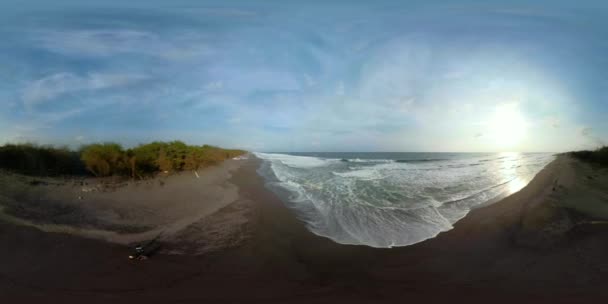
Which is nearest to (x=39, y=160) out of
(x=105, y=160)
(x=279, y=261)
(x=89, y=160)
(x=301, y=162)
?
(x=89, y=160)

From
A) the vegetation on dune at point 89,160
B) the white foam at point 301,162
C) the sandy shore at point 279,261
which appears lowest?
the sandy shore at point 279,261

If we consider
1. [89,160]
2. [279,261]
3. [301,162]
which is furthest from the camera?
[301,162]

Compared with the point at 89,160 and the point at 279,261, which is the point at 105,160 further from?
the point at 279,261

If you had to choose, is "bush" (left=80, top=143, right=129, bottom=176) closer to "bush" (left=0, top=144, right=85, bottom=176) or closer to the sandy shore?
"bush" (left=0, top=144, right=85, bottom=176)

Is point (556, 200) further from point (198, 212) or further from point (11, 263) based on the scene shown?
point (11, 263)

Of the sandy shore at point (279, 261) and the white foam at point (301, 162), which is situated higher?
the white foam at point (301, 162)

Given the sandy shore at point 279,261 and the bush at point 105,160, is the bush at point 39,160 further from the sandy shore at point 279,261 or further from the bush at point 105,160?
the sandy shore at point 279,261

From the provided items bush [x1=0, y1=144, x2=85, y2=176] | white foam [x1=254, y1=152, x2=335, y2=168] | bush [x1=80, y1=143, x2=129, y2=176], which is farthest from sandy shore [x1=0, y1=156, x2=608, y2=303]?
white foam [x1=254, y1=152, x2=335, y2=168]

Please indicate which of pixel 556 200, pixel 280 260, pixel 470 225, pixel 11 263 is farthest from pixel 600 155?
pixel 11 263

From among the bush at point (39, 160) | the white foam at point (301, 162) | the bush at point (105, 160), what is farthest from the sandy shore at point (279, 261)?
the white foam at point (301, 162)
